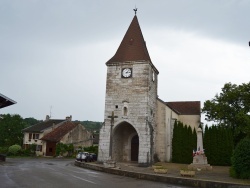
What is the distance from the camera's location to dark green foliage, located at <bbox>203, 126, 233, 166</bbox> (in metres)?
28.4

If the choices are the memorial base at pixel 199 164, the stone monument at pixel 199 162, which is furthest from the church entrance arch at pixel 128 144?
the memorial base at pixel 199 164

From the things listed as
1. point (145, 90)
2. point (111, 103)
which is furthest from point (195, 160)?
point (111, 103)

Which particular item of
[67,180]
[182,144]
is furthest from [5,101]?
[182,144]

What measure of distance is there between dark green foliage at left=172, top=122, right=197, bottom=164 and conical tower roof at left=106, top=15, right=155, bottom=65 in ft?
28.0

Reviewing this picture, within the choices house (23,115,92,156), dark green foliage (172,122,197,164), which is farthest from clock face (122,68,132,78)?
house (23,115,92,156)

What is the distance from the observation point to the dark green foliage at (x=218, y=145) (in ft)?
93.1

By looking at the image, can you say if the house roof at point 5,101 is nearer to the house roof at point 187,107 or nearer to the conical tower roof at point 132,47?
the conical tower roof at point 132,47

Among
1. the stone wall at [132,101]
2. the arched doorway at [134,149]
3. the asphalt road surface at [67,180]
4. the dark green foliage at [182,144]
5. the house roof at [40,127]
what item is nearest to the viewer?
the asphalt road surface at [67,180]

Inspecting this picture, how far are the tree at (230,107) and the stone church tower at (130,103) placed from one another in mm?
6610

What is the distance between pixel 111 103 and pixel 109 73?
315 cm

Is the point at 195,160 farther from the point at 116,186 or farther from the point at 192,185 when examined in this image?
the point at 116,186

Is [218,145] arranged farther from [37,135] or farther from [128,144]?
[37,135]

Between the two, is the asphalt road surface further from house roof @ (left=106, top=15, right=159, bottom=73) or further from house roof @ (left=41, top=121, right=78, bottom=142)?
house roof @ (left=41, top=121, right=78, bottom=142)

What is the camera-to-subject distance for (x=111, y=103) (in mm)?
28094
